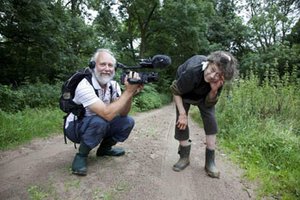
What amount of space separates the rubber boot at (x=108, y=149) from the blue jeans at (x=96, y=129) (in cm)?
10

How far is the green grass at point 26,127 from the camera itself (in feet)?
16.0

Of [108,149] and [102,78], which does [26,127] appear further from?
[102,78]

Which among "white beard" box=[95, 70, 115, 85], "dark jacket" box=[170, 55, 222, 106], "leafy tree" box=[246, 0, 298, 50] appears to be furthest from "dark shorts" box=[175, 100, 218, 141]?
"leafy tree" box=[246, 0, 298, 50]

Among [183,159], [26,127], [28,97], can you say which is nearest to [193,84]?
[183,159]

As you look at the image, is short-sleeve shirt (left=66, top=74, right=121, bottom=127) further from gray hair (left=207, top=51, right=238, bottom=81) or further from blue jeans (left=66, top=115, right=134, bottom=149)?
gray hair (left=207, top=51, right=238, bottom=81)

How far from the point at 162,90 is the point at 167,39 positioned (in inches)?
185

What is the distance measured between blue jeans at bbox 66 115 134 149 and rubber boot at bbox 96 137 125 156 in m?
0.10

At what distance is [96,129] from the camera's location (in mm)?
3258

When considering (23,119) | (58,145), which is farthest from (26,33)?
(58,145)

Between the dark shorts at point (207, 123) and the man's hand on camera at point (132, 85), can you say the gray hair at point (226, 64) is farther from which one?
the man's hand on camera at point (132, 85)

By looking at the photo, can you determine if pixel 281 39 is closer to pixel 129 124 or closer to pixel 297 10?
pixel 297 10

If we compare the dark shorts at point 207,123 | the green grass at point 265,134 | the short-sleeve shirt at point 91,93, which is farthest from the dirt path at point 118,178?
the short-sleeve shirt at point 91,93

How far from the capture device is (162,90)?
22.6 metres

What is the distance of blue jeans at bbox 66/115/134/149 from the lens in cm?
325
